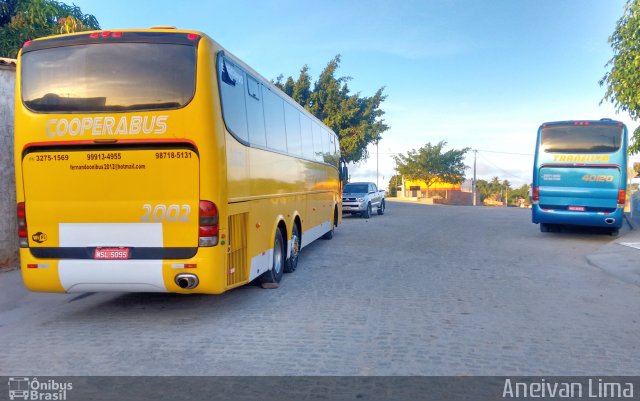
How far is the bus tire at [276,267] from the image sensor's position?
784cm

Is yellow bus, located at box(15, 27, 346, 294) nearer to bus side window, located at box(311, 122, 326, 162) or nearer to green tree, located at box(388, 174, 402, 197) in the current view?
bus side window, located at box(311, 122, 326, 162)

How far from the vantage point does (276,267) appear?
26.5 feet

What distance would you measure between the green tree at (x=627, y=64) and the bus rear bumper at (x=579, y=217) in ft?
9.13

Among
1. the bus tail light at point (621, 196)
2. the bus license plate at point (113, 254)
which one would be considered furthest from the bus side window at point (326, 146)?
the bus tail light at point (621, 196)

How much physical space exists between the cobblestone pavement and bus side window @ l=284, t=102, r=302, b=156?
2446 millimetres

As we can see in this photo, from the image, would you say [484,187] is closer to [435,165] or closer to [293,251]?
[435,165]

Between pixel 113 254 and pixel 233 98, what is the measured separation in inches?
97.0

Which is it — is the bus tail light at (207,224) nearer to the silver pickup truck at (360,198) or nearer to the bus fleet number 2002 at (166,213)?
the bus fleet number 2002 at (166,213)

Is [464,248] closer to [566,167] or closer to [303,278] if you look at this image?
[566,167]

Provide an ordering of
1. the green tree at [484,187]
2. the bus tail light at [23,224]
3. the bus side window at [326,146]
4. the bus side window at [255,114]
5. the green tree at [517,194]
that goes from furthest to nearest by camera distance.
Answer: the green tree at [517,194]
the green tree at [484,187]
the bus side window at [326,146]
the bus side window at [255,114]
the bus tail light at [23,224]

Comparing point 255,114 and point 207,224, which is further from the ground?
point 255,114

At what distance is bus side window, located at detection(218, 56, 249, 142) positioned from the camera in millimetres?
5926

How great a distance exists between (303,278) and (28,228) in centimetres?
448

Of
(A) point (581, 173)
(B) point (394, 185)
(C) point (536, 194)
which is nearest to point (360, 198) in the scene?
(C) point (536, 194)
